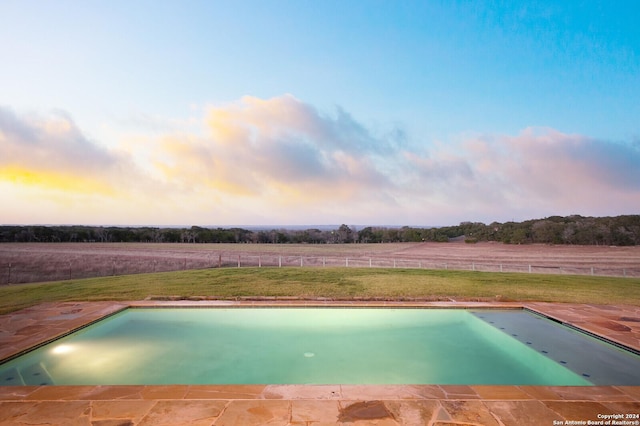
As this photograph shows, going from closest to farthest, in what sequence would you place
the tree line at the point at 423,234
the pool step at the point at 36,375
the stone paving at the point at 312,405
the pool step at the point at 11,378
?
the stone paving at the point at 312,405, the pool step at the point at 11,378, the pool step at the point at 36,375, the tree line at the point at 423,234

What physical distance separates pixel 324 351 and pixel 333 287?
5521 mm

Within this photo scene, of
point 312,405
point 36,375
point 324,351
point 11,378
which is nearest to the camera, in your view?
point 312,405

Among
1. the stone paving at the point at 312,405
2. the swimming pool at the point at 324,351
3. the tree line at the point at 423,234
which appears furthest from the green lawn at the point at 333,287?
the tree line at the point at 423,234

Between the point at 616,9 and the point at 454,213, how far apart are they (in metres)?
32.8

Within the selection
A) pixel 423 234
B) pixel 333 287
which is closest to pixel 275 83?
pixel 333 287

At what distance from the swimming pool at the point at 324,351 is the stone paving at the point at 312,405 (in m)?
0.94

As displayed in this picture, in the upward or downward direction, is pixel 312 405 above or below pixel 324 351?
above

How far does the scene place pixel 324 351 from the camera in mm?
6746

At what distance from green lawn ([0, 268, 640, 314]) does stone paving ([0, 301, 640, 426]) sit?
6.02m

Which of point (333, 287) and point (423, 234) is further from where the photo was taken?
point (423, 234)

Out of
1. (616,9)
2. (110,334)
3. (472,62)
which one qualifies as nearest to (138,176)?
(110,334)

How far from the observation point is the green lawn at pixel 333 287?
34.4 ft

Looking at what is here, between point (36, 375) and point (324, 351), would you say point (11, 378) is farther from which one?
point (324, 351)

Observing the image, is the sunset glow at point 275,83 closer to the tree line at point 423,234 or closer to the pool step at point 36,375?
the pool step at point 36,375
